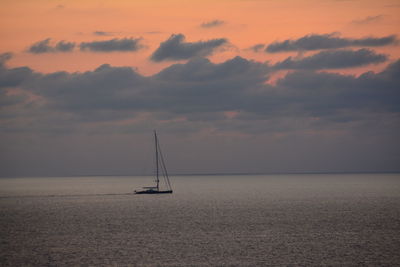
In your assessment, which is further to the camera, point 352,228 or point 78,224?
point 78,224

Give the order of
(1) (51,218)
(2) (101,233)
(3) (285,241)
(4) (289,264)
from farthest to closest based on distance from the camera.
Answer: (1) (51,218), (2) (101,233), (3) (285,241), (4) (289,264)

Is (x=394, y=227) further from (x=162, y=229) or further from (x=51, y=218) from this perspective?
(x=51, y=218)

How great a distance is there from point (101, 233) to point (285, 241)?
1103 inches

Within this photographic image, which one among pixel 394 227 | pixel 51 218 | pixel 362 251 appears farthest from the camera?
pixel 51 218

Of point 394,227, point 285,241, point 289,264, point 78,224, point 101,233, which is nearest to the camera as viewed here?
point 289,264

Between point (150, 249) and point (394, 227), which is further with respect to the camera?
point (394, 227)

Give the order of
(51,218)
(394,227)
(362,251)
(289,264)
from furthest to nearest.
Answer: (51,218) < (394,227) < (362,251) < (289,264)

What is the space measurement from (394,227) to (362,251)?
2819cm

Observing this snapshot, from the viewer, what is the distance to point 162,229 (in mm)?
92500

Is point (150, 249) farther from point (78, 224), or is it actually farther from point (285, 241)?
point (78, 224)

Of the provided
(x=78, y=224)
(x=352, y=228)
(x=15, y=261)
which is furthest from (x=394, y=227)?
(x=15, y=261)

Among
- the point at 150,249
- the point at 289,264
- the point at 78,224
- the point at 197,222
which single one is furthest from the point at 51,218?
the point at 289,264

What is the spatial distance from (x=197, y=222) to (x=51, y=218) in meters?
31.0

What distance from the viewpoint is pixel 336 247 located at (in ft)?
232
